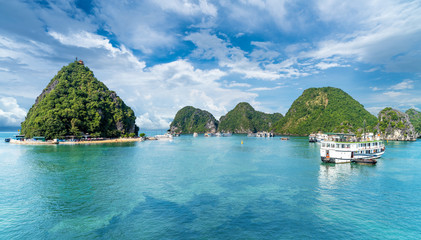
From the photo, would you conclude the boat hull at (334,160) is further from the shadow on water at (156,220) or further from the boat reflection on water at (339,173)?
the shadow on water at (156,220)

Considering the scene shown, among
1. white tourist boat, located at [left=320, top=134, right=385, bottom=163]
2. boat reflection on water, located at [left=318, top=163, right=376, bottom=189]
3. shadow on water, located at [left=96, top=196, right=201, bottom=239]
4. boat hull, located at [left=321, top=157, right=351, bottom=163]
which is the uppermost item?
white tourist boat, located at [left=320, top=134, right=385, bottom=163]

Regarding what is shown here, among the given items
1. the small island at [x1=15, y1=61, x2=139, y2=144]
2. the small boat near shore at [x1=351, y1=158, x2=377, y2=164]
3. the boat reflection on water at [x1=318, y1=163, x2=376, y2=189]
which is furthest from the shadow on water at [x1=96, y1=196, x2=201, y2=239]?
the small island at [x1=15, y1=61, x2=139, y2=144]

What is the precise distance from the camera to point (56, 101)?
479 feet

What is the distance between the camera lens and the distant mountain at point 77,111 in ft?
427

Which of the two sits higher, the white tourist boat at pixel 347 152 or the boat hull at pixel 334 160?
the white tourist boat at pixel 347 152

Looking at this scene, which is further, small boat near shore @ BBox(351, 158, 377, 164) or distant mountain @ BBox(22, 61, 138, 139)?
distant mountain @ BBox(22, 61, 138, 139)

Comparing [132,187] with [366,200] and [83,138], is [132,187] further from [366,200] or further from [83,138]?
[83,138]

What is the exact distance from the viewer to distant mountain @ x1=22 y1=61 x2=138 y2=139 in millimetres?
130250

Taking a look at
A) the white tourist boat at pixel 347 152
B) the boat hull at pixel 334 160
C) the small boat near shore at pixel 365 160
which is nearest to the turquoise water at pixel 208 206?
the small boat near shore at pixel 365 160

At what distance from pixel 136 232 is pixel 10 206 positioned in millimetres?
18464

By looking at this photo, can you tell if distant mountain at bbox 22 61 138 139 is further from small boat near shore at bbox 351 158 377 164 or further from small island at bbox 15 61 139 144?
small boat near shore at bbox 351 158 377 164

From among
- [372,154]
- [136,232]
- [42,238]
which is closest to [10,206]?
[42,238]

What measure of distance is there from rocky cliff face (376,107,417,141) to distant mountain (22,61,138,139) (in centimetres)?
21797

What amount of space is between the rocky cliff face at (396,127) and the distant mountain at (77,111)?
218m
